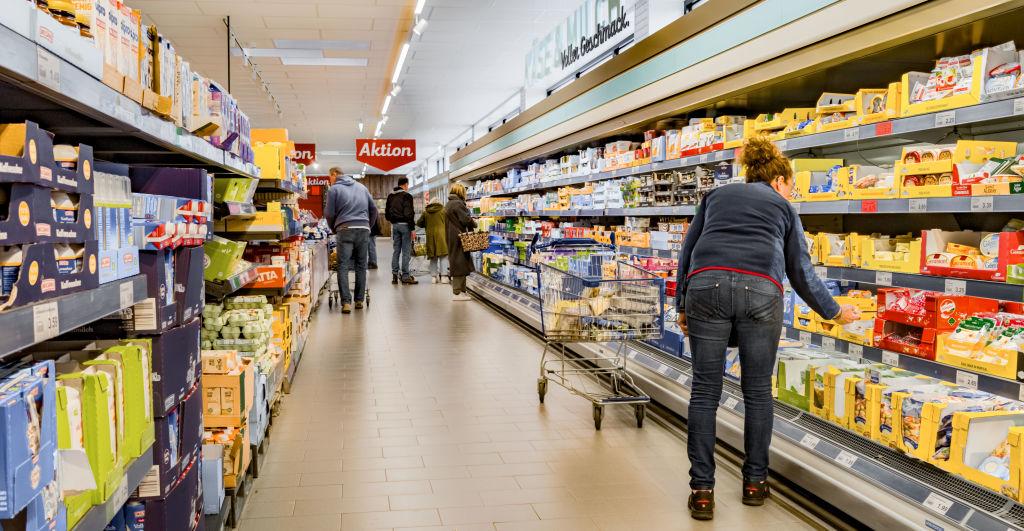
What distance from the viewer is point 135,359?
198 centimetres

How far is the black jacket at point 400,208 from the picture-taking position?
14055 mm

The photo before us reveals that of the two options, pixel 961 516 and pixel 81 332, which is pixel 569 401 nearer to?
pixel 961 516

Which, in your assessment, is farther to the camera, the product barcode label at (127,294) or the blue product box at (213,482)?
the blue product box at (213,482)

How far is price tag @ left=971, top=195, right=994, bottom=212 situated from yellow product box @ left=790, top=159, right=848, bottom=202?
0.82 m

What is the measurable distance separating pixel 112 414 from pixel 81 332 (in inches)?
19.2

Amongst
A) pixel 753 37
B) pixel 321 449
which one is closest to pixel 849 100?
pixel 753 37

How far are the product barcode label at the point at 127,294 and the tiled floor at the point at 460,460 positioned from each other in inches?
65.1

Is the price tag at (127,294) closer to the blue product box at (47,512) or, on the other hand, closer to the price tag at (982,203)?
the blue product box at (47,512)

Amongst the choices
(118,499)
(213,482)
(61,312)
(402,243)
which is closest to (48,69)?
(61,312)

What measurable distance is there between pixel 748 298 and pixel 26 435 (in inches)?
107

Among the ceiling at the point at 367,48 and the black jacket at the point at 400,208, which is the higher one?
the ceiling at the point at 367,48

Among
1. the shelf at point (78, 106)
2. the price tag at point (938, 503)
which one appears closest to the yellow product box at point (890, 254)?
→ the price tag at point (938, 503)

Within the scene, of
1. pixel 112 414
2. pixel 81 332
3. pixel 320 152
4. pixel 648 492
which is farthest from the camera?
pixel 320 152

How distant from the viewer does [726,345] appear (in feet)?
11.3
